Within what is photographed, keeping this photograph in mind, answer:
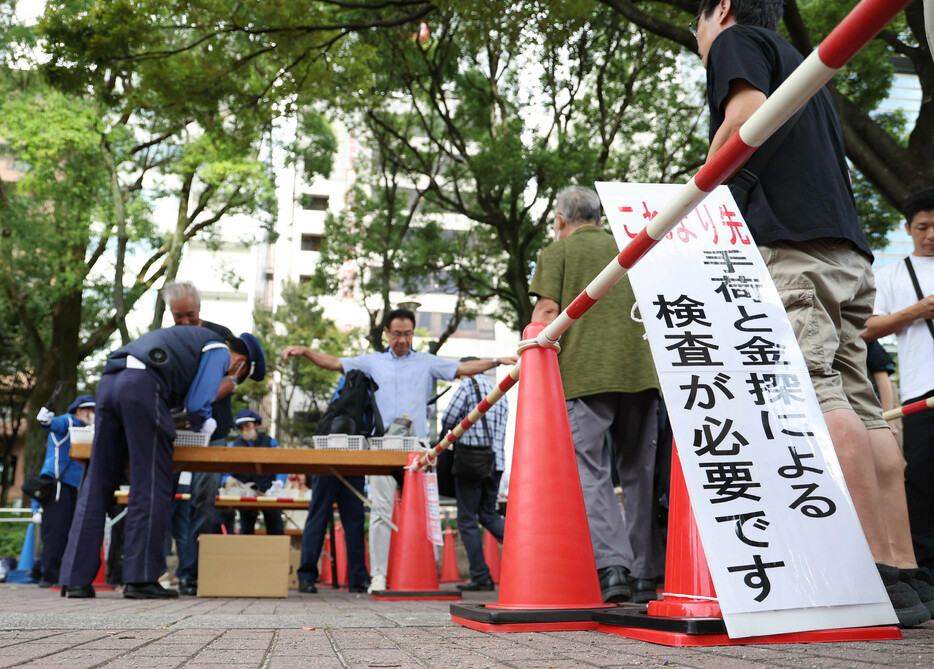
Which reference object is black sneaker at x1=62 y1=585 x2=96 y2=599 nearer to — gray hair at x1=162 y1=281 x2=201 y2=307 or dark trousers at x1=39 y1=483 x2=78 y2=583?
gray hair at x1=162 y1=281 x2=201 y2=307

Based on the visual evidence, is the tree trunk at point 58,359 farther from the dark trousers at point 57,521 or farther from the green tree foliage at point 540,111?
the dark trousers at point 57,521

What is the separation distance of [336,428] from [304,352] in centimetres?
84

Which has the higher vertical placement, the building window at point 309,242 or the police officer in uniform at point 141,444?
the building window at point 309,242

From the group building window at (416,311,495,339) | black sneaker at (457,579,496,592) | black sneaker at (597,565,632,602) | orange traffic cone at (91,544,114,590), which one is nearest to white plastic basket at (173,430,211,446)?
black sneaker at (597,565,632,602)

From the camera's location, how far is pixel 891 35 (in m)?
10.1

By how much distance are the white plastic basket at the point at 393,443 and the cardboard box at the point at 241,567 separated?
3.16ft

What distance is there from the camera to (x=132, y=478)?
17.4ft

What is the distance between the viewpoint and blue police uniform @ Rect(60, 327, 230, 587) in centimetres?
529

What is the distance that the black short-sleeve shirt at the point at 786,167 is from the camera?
9.31ft

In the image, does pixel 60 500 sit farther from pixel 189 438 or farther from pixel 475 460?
pixel 475 460

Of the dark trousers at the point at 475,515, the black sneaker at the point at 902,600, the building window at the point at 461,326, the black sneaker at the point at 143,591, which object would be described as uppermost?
the building window at the point at 461,326

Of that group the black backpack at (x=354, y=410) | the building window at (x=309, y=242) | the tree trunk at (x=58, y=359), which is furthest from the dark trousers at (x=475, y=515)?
the building window at (x=309, y=242)

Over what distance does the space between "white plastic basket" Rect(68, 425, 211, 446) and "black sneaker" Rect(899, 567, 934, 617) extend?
4.36m

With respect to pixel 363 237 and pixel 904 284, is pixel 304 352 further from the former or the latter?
pixel 363 237
